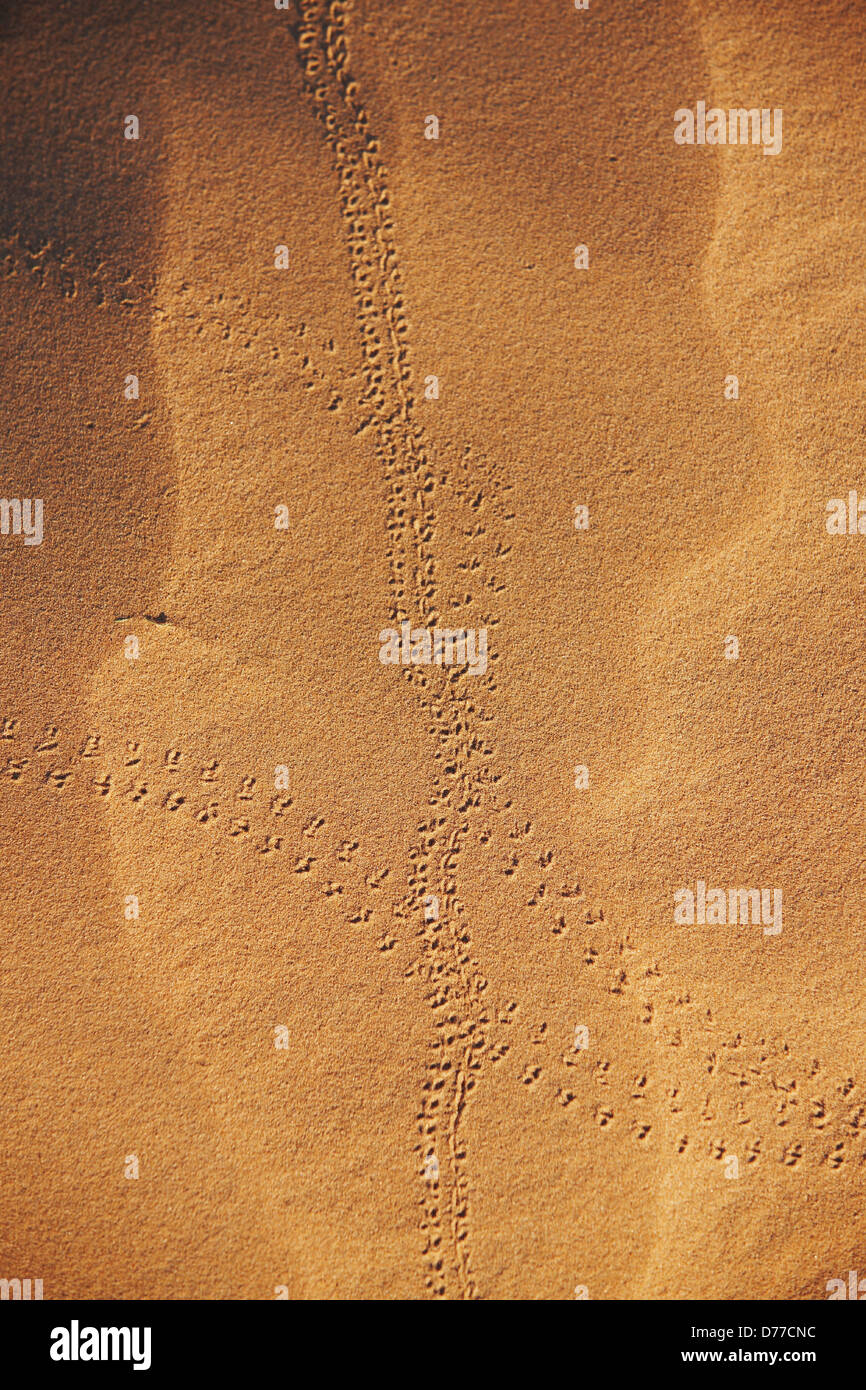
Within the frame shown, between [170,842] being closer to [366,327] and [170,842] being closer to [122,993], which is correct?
[122,993]

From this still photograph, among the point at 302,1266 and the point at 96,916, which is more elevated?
the point at 96,916

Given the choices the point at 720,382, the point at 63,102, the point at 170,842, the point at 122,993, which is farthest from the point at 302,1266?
the point at 63,102

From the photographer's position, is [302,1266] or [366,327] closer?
[302,1266]

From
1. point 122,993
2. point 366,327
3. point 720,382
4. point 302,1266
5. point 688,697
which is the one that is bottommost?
point 302,1266

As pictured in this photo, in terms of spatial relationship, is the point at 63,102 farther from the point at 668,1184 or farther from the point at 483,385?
the point at 668,1184

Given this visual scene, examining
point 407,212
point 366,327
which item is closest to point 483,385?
point 366,327

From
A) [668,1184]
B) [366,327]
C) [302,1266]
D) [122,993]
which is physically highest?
[366,327]
